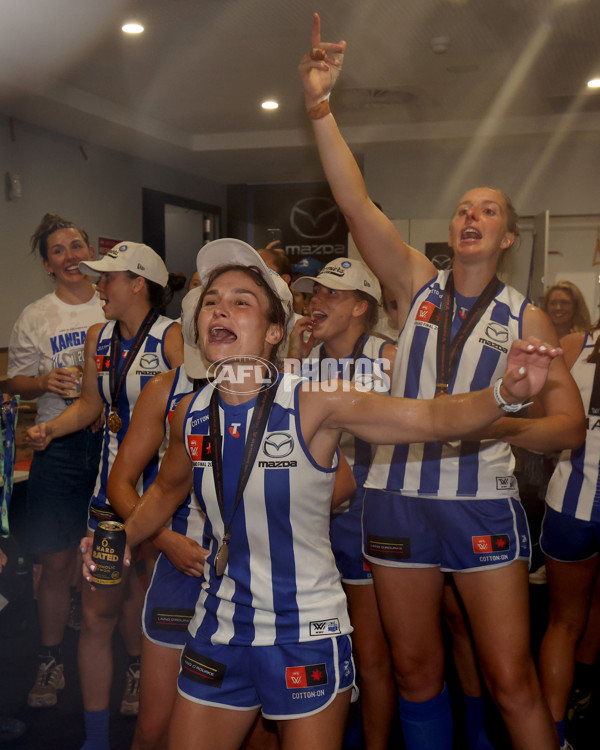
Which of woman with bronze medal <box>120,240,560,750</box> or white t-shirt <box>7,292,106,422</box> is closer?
woman with bronze medal <box>120,240,560,750</box>

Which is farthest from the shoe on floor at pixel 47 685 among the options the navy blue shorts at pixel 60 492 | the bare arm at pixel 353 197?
the bare arm at pixel 353 197

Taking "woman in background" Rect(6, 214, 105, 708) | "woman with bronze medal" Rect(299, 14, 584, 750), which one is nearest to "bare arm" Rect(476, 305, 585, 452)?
"woman with bronze medal" Rect(299, 14, 584, 750)

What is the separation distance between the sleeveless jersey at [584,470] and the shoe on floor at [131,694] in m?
1.69

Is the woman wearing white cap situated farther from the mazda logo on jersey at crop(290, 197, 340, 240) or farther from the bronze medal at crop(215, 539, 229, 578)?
the mazda logo on jersey at crop(290, 197, 340, 240)

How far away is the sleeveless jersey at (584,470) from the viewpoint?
2.41 metres

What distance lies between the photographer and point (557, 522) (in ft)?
8.07

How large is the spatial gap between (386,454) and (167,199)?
6963mm

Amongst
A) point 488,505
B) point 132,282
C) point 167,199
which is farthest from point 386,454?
point 167,199

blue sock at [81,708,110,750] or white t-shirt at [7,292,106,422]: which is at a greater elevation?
white t-shirt at [7,292,106,422]

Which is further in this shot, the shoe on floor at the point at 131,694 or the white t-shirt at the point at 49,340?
the white t-shirt at the point at 49,340

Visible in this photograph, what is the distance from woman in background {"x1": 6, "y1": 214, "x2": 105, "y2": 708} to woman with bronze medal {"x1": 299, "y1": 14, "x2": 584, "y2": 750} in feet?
4.78

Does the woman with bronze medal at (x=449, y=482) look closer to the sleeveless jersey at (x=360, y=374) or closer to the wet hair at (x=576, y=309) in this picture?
the sleeveless jersey at (x=360, y=374)

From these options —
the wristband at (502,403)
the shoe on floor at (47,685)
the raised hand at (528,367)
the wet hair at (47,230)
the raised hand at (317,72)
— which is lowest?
the shoe on floor at (47,685)

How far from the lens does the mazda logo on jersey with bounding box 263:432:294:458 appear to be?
154 cm
